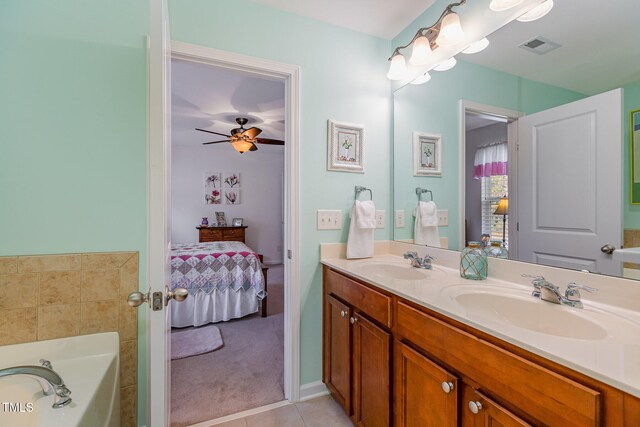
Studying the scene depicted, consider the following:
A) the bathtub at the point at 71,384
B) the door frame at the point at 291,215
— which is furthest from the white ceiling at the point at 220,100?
the bathtub at the point at 71,384

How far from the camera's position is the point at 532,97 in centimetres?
126

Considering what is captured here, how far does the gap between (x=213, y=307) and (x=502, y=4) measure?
3.19 meters

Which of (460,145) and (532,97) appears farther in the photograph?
(460,145)

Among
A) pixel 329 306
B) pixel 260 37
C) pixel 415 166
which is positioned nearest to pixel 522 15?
pixel 415 166

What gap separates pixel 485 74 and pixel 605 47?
0.48 meters

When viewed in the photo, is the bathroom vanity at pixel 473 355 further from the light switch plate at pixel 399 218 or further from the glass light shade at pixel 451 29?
the glass light shade at pixel 451 29

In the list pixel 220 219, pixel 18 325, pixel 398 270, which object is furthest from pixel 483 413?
pixel 220 219

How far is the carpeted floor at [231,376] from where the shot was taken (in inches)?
66.6

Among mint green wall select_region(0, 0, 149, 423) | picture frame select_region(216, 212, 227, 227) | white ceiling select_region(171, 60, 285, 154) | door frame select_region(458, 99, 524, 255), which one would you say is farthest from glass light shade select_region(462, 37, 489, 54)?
picture frame select_region(216, 212, 227, 227)

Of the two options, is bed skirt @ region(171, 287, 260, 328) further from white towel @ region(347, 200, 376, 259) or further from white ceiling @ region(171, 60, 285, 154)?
white ceiling @ region(171, 60, 285, 154)

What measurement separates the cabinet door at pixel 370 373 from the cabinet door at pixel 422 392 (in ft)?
0.20

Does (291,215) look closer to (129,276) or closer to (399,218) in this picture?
(399,218)

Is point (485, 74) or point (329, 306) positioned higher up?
point (485, 74)

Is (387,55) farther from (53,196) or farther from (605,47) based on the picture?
(53,196)
